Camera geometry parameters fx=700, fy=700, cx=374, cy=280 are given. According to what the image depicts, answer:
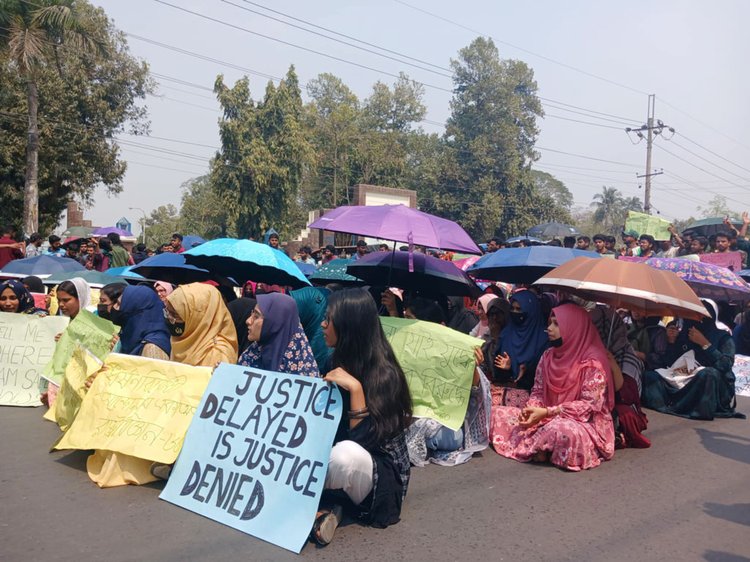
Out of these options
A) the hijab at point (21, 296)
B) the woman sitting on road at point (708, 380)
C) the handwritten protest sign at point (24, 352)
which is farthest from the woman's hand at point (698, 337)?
the hijab at point (21, 296)

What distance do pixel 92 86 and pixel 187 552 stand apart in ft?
82.6

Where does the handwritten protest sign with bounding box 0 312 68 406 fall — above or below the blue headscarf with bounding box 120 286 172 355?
below

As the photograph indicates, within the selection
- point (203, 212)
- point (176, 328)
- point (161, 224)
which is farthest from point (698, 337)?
point (161, 224)

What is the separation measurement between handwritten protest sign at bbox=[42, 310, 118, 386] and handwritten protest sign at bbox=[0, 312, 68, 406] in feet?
1.83

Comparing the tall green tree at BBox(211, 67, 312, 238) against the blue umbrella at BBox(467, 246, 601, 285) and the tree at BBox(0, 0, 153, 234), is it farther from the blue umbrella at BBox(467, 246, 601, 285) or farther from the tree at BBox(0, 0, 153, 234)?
the blue umbrella at BBox(467, 246, 601, 285)

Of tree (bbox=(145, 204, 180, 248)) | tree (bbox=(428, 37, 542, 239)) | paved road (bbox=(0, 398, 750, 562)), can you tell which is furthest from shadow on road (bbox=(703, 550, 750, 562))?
tree (bbox=(145, 204, 180, 248))

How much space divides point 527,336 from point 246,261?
2770mm

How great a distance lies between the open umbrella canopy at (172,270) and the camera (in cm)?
809

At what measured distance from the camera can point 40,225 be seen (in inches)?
1033

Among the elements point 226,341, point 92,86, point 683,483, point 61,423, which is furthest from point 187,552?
point 92,86

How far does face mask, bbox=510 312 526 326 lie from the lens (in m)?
6.41

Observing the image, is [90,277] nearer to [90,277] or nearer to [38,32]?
[90,277]

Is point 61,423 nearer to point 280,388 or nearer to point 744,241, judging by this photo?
point 280,388

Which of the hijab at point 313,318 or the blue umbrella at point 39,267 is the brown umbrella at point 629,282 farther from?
the blue umbrella at point 39,267
